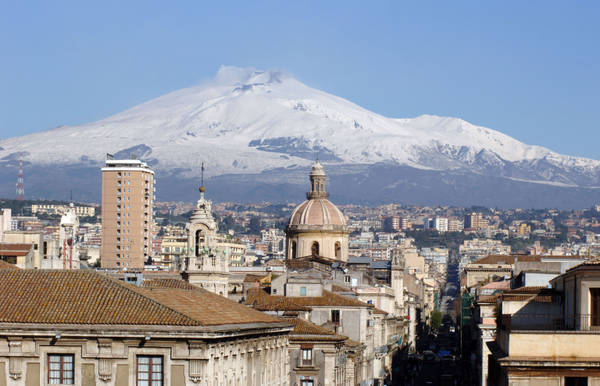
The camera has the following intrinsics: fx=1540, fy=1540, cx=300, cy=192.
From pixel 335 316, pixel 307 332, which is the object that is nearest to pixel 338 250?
pixel 335 316

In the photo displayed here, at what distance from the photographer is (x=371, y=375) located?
132 meters

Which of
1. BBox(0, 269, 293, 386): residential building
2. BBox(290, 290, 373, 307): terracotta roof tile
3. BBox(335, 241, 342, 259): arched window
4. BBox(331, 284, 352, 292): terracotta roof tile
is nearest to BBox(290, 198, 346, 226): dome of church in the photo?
BBox(335, 241, 342, 259): arched window

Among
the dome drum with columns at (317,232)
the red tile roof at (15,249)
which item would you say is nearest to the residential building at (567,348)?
the red tile roof at (15,249)

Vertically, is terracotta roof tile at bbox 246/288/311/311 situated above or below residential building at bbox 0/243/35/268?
below

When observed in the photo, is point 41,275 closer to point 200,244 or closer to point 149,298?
point 149,298

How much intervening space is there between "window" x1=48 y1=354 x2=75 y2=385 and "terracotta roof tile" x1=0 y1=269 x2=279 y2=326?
1458 millimetres

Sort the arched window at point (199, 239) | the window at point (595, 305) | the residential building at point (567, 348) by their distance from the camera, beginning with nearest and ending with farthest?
the residential building at point (567, 348), the window at point (595, 305), the arched window at point (199, 239)

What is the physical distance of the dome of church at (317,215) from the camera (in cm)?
19138

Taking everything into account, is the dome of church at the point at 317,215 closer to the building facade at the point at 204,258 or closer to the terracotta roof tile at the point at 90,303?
the building facade at the point at 204,258

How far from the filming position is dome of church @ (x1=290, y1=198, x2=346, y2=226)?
191 meters

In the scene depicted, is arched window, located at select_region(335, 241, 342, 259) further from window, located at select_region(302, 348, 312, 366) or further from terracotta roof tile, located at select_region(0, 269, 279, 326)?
terracotta roof tile, located at select_region(0, 269, 279, 326)

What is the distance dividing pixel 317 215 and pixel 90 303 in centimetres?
13451

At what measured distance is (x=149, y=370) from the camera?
55.6m

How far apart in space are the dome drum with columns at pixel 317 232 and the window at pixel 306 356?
96.7 meters
